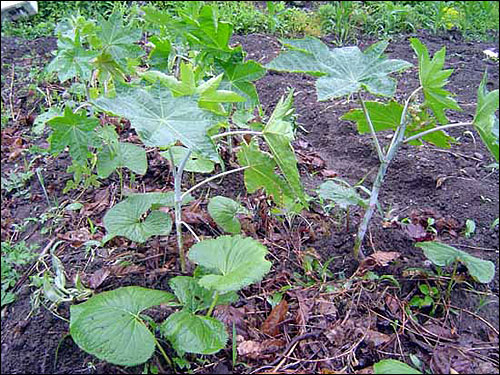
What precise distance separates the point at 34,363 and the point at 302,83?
2187 millimetres

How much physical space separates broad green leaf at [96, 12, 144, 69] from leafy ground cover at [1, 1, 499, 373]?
492 mm

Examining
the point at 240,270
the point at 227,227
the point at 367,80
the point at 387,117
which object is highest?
the point at 367,80

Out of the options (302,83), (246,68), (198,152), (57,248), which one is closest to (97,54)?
(246,68)

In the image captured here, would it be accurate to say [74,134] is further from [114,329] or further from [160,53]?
[114,329]

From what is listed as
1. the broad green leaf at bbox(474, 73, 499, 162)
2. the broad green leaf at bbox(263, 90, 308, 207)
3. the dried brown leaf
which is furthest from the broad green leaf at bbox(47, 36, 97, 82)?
the broad green leaf at bbox(474, 73, 499, 162)

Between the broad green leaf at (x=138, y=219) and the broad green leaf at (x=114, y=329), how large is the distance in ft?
0.74

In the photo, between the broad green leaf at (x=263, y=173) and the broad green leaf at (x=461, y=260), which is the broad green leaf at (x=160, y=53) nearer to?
the broad green leaf at (x=263, y=173)

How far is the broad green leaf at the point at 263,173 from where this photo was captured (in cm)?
142

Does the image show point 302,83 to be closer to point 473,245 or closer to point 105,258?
point 473,245

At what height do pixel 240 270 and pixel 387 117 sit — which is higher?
pixel 387 117

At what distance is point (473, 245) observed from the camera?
5.66 feet

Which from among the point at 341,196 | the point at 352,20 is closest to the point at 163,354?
the point at 341,196

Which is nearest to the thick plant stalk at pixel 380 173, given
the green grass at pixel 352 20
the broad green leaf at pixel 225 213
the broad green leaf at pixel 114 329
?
the broad green leaf at pixel 225 213

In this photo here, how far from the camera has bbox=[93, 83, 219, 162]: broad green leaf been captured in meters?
1.16
